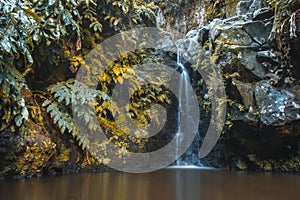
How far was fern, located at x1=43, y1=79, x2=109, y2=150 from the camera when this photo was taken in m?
3.88

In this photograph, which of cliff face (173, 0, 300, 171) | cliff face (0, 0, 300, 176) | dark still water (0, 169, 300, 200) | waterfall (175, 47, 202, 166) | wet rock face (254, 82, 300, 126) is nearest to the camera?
dark still water (0, 169, 300, 200)

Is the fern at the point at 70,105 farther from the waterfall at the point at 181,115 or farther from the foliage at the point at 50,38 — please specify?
the waterfall at the point at 181,115

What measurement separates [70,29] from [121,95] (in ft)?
5.17

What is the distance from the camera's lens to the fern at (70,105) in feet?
12.7

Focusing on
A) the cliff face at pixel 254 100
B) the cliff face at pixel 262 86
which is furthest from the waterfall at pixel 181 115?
the cliff face at pixel 262 86

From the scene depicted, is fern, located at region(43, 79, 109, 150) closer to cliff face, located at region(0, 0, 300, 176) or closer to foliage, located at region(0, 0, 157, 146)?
foliage, located at region(0, 0, 157, 146)

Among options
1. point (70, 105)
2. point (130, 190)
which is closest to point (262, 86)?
point (130, 190)

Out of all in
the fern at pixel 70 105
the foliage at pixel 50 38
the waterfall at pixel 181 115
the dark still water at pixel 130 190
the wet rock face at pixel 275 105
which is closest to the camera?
the dark still water at pixel 130 190

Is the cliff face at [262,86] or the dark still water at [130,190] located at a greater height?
the cliff face at [262,86]

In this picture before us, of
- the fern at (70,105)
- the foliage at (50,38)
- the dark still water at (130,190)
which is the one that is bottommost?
the dark still water at (130,190)

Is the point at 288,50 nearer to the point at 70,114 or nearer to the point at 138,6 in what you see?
the point at 138,6

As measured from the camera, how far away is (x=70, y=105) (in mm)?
4133

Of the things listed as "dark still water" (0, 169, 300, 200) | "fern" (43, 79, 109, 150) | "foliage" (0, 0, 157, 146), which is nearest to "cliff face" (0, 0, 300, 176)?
"fern" (43, 79, 109, 150)

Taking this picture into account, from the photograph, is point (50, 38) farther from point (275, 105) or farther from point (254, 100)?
point (275, 105)
